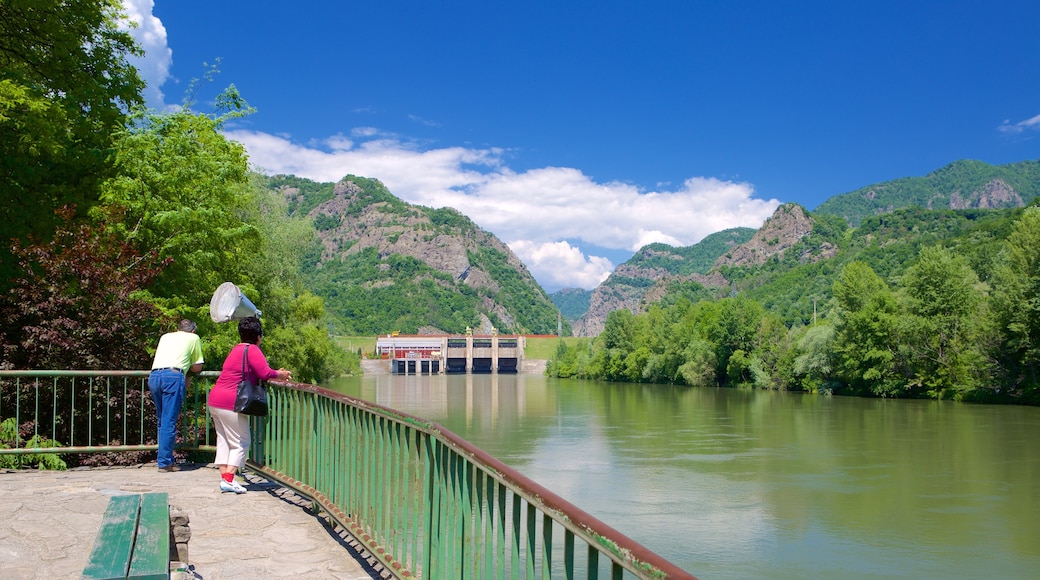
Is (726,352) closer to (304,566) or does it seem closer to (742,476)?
(742,476)

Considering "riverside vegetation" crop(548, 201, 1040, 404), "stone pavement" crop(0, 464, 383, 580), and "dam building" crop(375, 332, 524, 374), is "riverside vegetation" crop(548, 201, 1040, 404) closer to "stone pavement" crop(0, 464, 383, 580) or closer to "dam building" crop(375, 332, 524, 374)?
"stone pavement" crop(0, 464, 383, 580)

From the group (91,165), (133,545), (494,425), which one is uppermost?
(91,165)

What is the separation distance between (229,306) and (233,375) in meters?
1.11

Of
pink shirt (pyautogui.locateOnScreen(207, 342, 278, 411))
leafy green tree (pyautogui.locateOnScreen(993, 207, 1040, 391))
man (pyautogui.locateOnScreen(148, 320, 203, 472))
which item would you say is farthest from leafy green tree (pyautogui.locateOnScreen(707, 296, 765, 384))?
pink shirt (pyautogui.locateOnScreen(207, 342, 278, 411))

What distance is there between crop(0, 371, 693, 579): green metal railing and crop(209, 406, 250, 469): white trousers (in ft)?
0.94

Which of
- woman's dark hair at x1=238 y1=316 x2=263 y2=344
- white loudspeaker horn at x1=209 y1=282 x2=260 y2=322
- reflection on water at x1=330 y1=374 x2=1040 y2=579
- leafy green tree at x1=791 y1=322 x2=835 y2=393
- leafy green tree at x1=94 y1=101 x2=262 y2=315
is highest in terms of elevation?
leafy green tree at x1=94 y1=101 x2=262 y2=315

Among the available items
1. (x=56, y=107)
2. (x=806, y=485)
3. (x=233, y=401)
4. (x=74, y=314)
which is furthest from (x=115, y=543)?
(x=806, y=485)

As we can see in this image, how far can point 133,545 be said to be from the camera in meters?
3.50

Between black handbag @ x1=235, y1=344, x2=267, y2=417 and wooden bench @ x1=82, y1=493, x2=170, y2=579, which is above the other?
black handbag @ x1=235, y1=344, x2=267, y2=417

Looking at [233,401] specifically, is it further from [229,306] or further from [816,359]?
[816,359]

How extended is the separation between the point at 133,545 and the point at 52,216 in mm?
11569

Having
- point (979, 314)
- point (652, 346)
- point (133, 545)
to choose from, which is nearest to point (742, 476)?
point (133, 545)

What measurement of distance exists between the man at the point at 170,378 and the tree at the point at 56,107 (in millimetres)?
5057

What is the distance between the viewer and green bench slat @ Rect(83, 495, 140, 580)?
3016 mm
